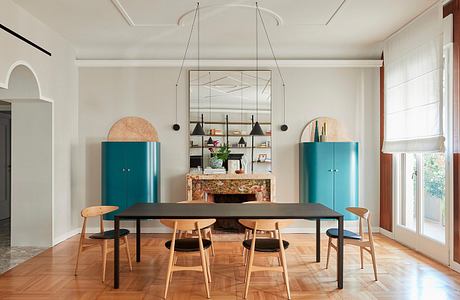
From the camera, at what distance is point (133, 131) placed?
6051 mm

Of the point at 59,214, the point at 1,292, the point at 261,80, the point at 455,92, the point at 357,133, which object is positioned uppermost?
the point at 261,80

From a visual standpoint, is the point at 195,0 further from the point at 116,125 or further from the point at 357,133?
the point at 357,133

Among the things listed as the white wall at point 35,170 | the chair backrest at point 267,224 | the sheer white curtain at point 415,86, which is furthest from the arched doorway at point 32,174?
the sheer white curtain at point 415,86

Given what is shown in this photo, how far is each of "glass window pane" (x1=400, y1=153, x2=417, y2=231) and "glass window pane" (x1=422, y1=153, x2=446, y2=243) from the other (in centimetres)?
23

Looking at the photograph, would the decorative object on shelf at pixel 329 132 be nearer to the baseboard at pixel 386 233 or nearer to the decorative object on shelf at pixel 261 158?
the decorative object on shelf at pixel 261 158

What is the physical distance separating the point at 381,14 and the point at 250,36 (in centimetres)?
190

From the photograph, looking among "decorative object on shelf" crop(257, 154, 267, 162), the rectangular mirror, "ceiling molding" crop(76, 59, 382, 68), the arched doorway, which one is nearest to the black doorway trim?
the arched doorway

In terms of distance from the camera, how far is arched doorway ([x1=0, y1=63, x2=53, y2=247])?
16.9 feet

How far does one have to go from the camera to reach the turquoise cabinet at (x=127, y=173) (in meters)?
5.63

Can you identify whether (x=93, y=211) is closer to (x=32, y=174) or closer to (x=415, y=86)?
(x=32, y=174)

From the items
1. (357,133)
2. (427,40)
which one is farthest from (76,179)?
(427,40)

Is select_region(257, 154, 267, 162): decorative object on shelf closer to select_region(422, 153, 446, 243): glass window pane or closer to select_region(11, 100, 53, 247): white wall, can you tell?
select_region(422, 153, 446, 243): glass window pane

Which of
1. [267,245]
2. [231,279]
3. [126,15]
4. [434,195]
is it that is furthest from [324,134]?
[126,15]

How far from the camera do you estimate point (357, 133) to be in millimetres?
6086
